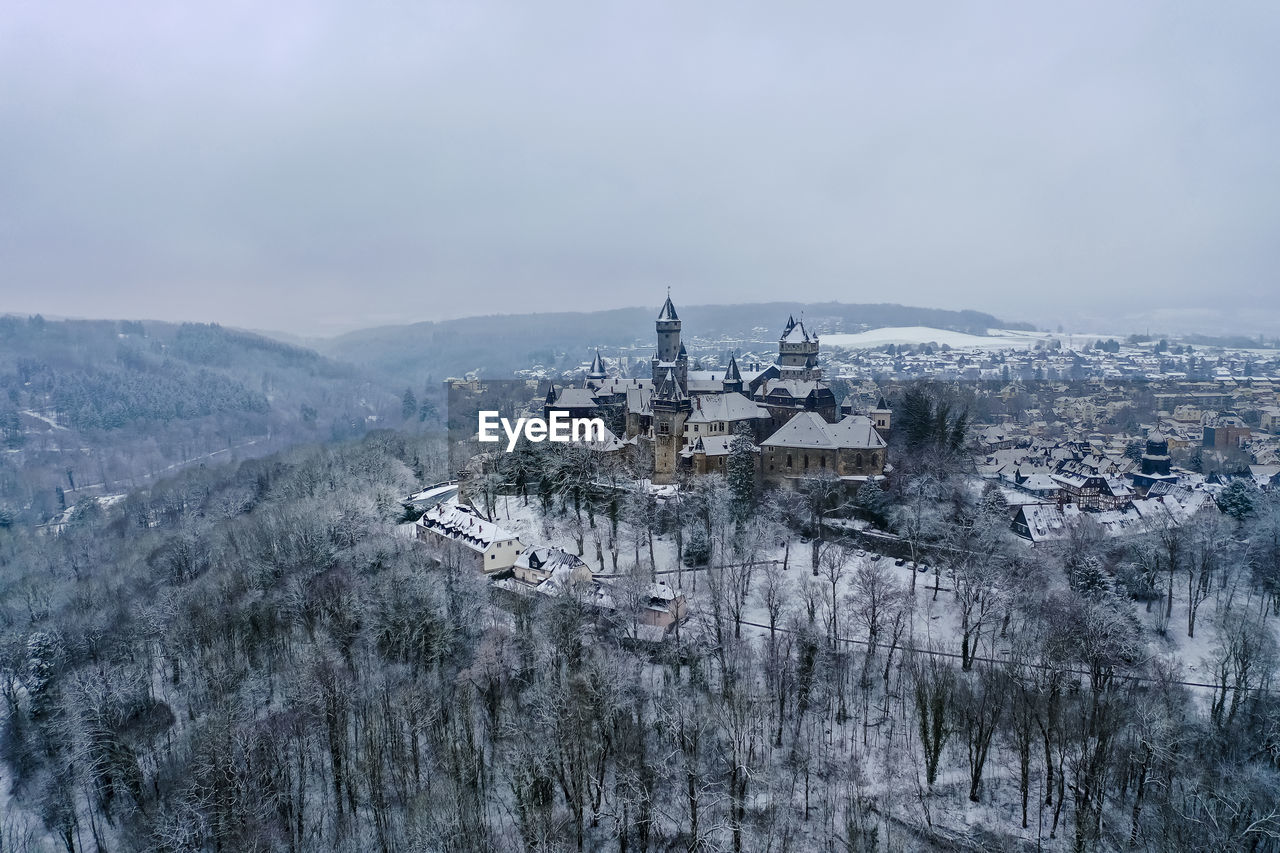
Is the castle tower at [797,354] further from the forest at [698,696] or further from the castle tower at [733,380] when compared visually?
the forest at [698,696]

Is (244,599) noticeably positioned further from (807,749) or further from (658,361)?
(658,361)

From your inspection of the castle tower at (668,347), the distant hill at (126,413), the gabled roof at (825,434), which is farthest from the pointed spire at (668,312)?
the distant hill at (126,413)

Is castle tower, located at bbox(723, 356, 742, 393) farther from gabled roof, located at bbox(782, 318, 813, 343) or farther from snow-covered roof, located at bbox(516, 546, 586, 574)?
snow-covered roof, located at bbox(516, 546, 586, 574)

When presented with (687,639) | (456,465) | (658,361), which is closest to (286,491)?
(456,465)

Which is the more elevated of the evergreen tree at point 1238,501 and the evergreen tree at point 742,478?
the evergreen tree at point 742,478

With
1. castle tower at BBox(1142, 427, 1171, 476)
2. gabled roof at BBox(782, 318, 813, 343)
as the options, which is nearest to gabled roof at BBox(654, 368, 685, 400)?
gabled roof at BBox(782, 318, 813, 343)

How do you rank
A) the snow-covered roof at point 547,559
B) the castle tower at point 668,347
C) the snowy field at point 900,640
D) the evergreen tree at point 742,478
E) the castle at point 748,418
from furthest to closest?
the castle tower at point 668,347 < the castle at point 748,418 < the evergreen tree at point 742,478 < the snow-covered roof at point 547,559 < the snowy field at point 900,640
